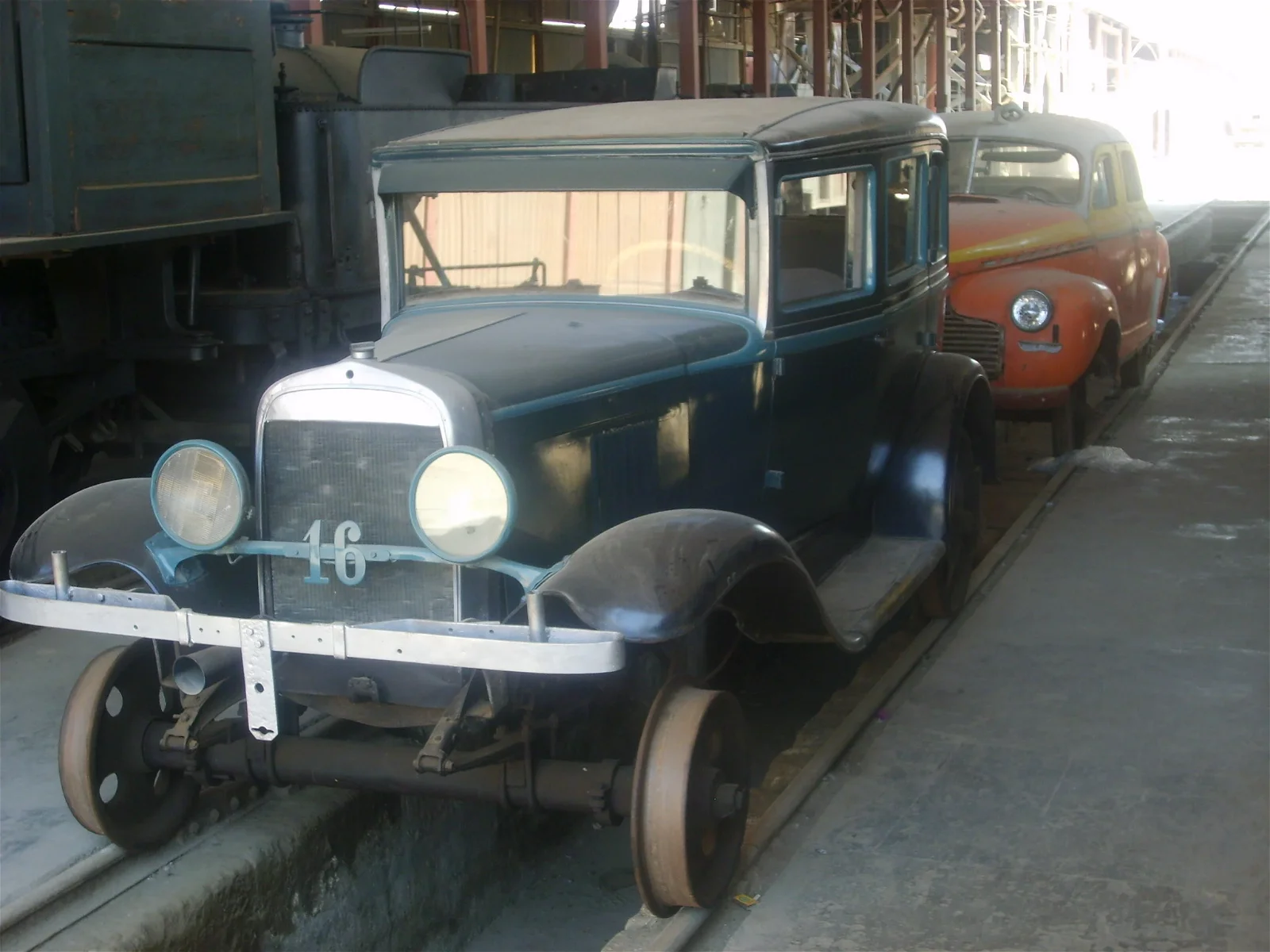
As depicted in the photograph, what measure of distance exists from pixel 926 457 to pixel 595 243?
161 cm

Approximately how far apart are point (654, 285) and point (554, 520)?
97cm

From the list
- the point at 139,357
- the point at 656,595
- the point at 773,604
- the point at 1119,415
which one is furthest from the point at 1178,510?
the point at 139,357

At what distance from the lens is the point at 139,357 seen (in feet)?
22.0

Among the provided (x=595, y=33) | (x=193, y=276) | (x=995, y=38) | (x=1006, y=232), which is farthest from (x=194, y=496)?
(x=995, y=38)

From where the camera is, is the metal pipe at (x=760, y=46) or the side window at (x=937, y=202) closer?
the side window at (x=937, y=202)

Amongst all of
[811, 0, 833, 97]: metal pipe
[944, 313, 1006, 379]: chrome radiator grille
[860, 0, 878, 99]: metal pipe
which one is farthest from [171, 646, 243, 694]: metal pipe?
[860, 0, 878, 99]: metal pipe

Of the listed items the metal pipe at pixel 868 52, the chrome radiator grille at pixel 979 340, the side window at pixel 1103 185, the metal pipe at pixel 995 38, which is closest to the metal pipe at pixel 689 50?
the metal pipe at pixel 868 52

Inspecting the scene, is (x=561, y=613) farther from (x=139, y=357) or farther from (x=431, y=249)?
(x=139, y=357)

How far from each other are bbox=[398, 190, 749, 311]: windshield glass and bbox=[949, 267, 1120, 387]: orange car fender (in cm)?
366

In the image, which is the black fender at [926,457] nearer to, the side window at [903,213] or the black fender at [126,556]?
the side window at [903,213]

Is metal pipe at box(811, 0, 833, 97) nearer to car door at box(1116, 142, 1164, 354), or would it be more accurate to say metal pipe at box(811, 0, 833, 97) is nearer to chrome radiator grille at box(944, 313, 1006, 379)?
car door at box(1116, 142, 1164, 354)

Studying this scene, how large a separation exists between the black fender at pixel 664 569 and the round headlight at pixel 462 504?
178mm

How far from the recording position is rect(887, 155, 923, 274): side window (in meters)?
4.90

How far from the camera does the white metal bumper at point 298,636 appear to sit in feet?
9.43
